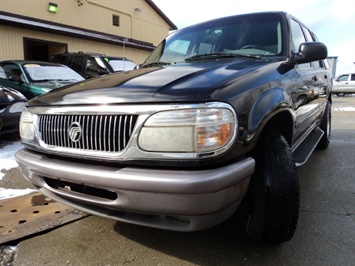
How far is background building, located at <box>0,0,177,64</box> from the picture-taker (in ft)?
35.2

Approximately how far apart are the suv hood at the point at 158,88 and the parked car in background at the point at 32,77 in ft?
14.3

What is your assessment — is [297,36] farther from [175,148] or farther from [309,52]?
[175,148]

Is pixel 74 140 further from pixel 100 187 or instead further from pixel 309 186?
pixel 309 186

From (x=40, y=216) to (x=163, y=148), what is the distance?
5.53ft

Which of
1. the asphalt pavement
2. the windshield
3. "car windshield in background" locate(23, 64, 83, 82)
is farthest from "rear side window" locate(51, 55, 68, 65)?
the asphalt pavement

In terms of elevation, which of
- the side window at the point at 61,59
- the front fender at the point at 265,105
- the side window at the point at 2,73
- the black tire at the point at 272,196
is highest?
the side window at the point at 61,59

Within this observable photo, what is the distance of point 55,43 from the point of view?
478 inches

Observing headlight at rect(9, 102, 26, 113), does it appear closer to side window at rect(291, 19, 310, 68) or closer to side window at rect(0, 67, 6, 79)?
side window at rect(0, 67, 6, 79)

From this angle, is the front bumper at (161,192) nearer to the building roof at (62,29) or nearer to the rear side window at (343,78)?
the building roof at (62,29)

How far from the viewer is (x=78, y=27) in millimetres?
13656

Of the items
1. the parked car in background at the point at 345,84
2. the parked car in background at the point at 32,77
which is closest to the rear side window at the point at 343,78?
the parked car in background at the point at 345,84

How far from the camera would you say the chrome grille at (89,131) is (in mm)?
1770

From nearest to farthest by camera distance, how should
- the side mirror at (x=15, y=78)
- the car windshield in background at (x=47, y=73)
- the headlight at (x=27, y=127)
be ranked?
1. the headlight at (x=27, y=127)
2. the side mirror at (x=15, y=78)
3. the car windshield in background at (x=47, y=73)

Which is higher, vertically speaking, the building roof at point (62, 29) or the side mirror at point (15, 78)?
the building roof at point (62, 29)
